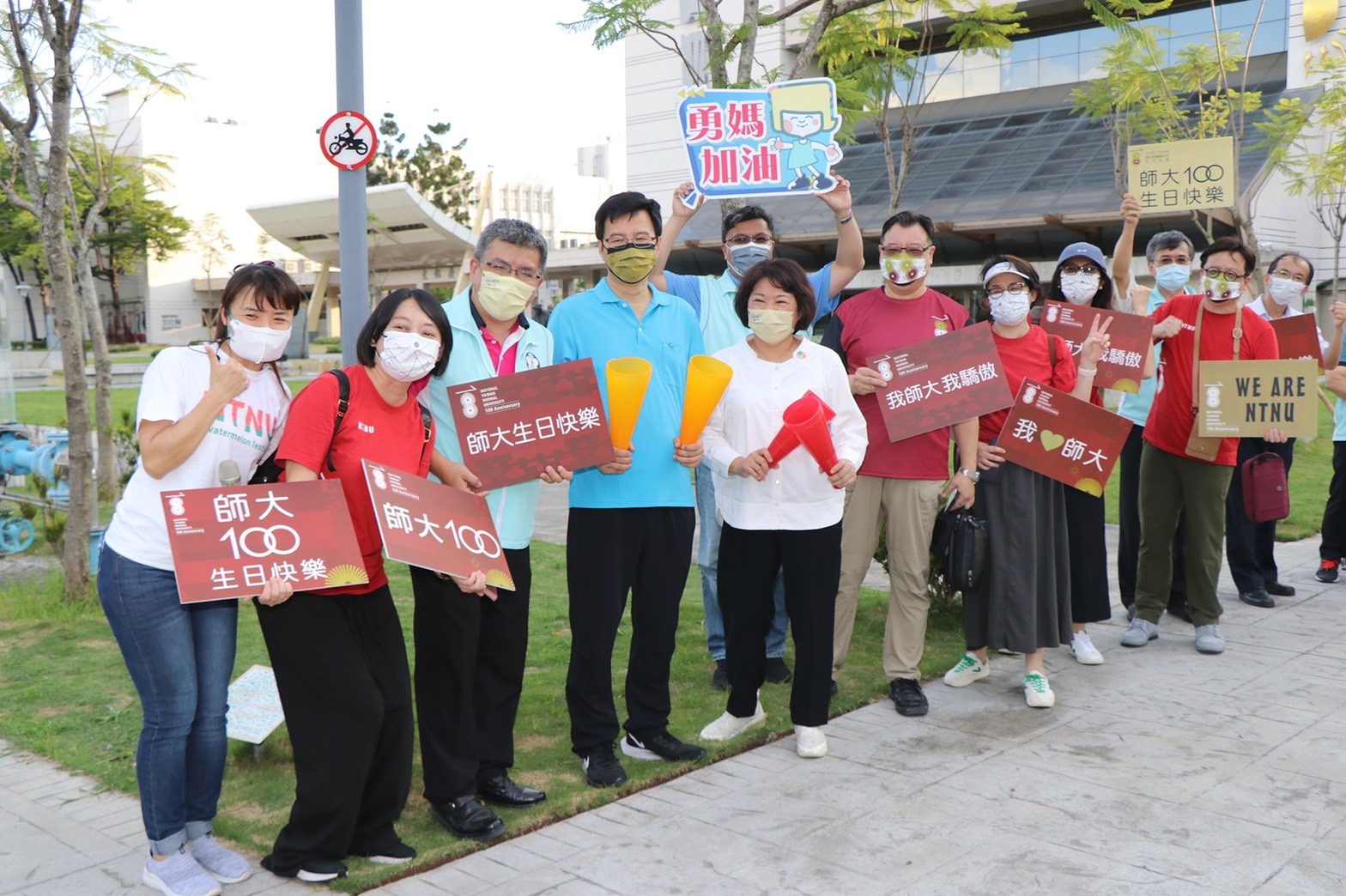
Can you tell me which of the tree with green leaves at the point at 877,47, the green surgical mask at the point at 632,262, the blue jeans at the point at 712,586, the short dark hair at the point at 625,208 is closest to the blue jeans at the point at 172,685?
the green surgical mask at the point at 632,262

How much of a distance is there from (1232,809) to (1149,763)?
0.47 meters

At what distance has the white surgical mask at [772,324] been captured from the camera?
445cm

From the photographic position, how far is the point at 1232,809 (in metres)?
3.98

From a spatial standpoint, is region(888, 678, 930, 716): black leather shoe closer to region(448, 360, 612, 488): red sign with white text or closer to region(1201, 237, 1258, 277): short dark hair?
region(448, 360, 612, 488): red sign with white text

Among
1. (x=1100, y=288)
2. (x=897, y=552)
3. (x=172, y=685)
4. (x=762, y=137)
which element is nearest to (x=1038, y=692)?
(x=897, y=552)

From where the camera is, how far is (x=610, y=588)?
14.1 ft

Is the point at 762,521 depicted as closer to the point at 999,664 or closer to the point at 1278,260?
the point at 999,664

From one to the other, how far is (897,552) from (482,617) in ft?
6.93

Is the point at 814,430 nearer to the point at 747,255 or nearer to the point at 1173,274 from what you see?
the point at 747,255

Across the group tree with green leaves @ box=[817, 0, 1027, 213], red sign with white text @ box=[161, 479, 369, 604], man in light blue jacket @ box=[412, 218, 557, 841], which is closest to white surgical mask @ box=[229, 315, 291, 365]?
red sign with white text @ box=[161, 479, 369, 604]

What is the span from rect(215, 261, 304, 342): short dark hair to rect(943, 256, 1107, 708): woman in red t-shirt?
3.26m

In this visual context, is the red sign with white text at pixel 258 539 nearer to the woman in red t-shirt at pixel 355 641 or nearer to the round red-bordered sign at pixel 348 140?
the woman in red t-shirt at pixel 355 641

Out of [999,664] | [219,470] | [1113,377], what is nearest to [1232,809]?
[999,664]

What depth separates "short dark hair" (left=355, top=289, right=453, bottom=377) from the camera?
3.55 metres
